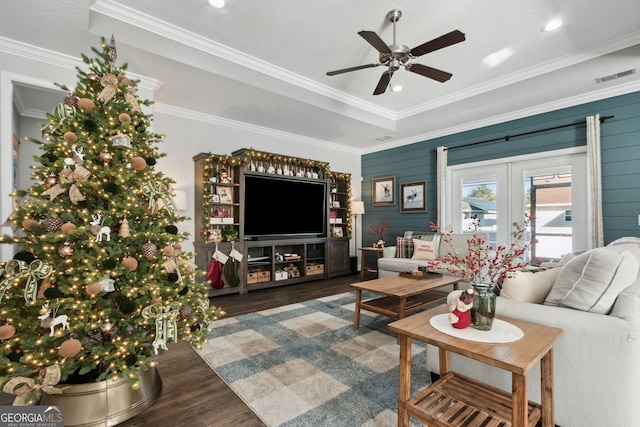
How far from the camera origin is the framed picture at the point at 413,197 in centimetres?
572

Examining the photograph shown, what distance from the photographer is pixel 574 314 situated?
4.90 ft

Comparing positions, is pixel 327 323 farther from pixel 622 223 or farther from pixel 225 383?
pixel 622 223

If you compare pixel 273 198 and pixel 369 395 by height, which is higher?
pixel 273 198

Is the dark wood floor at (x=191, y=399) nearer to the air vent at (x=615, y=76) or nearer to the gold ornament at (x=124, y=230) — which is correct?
the gold ornament at (x=124, y=230)

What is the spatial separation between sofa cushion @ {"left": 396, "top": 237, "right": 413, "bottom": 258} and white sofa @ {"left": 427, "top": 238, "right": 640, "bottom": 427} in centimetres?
348

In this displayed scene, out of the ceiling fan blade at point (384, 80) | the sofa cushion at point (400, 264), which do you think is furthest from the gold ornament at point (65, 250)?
the sofa cushion at point (400, 264)

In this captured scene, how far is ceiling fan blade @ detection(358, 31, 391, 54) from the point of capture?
233 cm

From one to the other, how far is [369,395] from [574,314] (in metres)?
1.24

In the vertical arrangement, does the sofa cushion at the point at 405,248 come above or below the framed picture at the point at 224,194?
below

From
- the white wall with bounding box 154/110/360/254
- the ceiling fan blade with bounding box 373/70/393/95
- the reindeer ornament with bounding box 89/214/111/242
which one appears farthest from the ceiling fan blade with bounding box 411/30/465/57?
the white wall with bounding box 154/110/360/254

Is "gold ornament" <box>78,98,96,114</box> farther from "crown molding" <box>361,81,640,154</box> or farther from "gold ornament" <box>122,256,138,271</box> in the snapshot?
"crown molding" <box>361,81,640,154</box>

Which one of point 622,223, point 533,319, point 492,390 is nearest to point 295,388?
point 492,390

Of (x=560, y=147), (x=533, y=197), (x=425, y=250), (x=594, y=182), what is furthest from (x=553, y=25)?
(x=425, y=250)

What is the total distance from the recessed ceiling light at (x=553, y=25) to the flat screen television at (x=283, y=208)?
3794 millimetres
